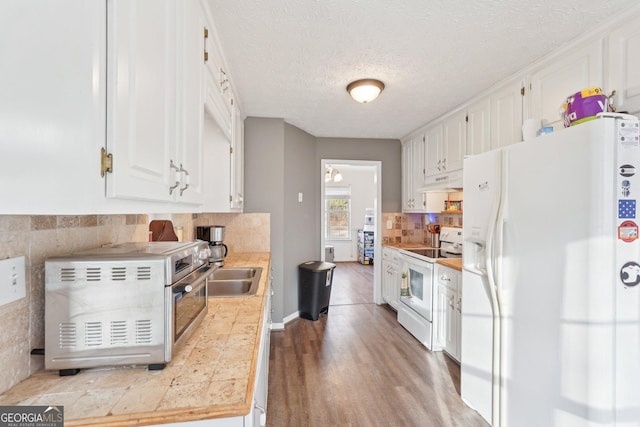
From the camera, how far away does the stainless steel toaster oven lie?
31.5 inches

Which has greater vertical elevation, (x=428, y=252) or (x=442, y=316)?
(x=428, y=252)

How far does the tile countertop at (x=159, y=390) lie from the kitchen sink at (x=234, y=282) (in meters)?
0.76

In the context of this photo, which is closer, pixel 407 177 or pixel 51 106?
pixel 51 106

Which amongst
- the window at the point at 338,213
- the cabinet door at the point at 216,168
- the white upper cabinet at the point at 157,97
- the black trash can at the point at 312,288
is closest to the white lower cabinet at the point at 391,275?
the black trash can at the point at 312,288

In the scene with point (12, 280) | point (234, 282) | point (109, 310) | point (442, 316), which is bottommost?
point (442, 316)

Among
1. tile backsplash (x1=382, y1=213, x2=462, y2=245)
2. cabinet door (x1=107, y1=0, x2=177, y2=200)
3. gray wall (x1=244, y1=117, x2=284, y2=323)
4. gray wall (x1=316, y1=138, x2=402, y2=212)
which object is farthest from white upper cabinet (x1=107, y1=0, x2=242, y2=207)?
tile backsplash (x1=382, y1=213, x2=462, y2=245)

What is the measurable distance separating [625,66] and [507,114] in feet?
2.52

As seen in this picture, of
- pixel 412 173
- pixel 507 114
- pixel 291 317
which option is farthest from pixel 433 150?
pixel 291 317

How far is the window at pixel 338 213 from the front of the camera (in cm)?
784

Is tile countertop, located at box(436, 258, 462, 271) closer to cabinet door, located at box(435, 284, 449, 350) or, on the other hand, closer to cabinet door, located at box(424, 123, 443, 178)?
cabinet door, located at box(435, 284, 449, 350)

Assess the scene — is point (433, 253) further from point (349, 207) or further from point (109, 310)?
point (349, 207)

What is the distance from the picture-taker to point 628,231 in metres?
1.12

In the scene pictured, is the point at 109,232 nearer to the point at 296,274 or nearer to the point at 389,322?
the point at 296,274

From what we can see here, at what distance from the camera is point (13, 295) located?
76 cm
